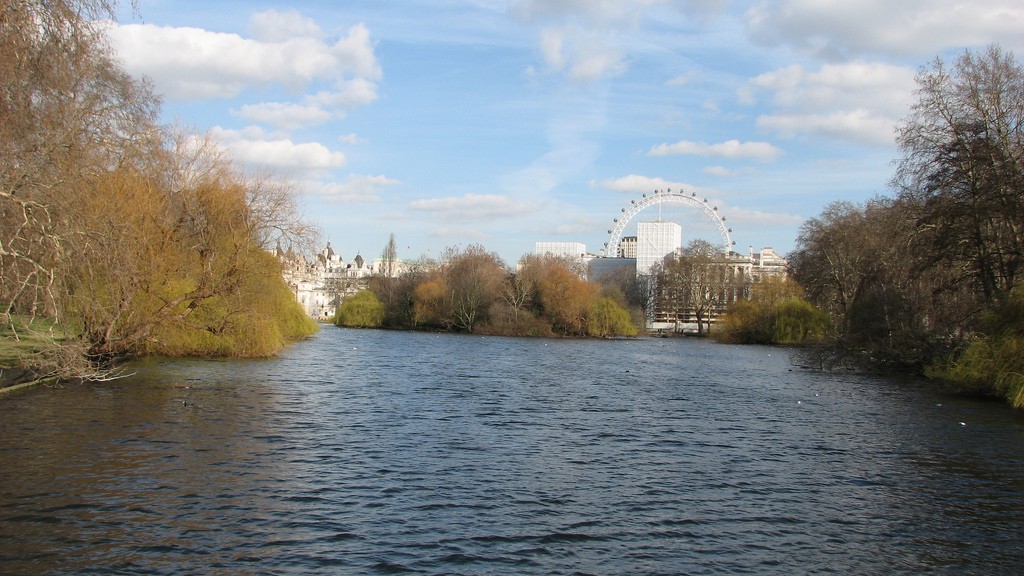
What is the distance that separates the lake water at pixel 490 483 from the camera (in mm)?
11000

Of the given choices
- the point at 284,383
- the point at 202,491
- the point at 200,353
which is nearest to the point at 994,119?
the point at 284,383

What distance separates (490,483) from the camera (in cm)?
1497

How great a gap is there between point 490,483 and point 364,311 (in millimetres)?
82184

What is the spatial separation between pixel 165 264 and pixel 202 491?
20.7m

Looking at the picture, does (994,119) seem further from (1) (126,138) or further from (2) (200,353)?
(2) (200,353)

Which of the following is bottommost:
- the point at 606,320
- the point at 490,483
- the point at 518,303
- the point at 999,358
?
the point at 490,483

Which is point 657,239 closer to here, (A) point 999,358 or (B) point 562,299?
(B) point 562,299

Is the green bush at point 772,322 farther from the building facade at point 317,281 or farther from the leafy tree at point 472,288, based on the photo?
the building facade at point 317,281

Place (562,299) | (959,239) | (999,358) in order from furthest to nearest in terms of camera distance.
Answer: (562,299), (959,239), (999,358)

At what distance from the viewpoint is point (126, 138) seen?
2659 cm

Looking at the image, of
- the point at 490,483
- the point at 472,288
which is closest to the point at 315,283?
the point at 472,288

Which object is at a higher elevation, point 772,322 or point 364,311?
point 364,311

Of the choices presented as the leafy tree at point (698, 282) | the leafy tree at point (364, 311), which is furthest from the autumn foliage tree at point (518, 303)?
the leafy tree at point (698, 282)

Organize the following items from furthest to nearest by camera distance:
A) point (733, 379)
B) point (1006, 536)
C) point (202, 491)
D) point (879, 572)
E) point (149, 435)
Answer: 1. point (733, 379)
2. point (149, 435)
3. point (202, 491)
4. point (1006, 536)
5. point (879, 572)
